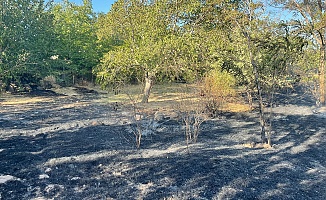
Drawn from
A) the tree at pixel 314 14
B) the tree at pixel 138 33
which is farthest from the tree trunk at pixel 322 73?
the tree at pixel 138 33

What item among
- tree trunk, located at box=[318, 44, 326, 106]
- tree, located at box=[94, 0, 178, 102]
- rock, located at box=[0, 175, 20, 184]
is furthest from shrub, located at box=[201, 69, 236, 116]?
rock, located at box=[0, 175, 20, 184]

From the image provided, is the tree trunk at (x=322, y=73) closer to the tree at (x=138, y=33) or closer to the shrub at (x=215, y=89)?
the shrub at (x=215, y=89)

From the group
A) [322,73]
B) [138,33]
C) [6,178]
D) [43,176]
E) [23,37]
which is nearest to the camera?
[6,178]

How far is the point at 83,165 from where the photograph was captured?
439 centimetres


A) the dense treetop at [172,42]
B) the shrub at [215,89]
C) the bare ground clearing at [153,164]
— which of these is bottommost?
the bare ground clearing at [153,164]

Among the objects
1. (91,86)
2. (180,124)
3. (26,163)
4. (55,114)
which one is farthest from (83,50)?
(26,163)

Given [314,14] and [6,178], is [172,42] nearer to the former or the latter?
[314,14]

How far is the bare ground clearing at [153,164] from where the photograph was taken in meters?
3.52

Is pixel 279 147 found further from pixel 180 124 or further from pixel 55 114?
pixel 55 114

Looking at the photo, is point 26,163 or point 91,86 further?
point 91,86

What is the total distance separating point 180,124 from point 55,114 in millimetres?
4510

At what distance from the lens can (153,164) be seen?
14.7ft

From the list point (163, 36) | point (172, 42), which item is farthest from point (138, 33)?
point (172, 42)

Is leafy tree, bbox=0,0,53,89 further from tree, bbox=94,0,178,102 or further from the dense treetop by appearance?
tree, bbox=94,0,178,102
